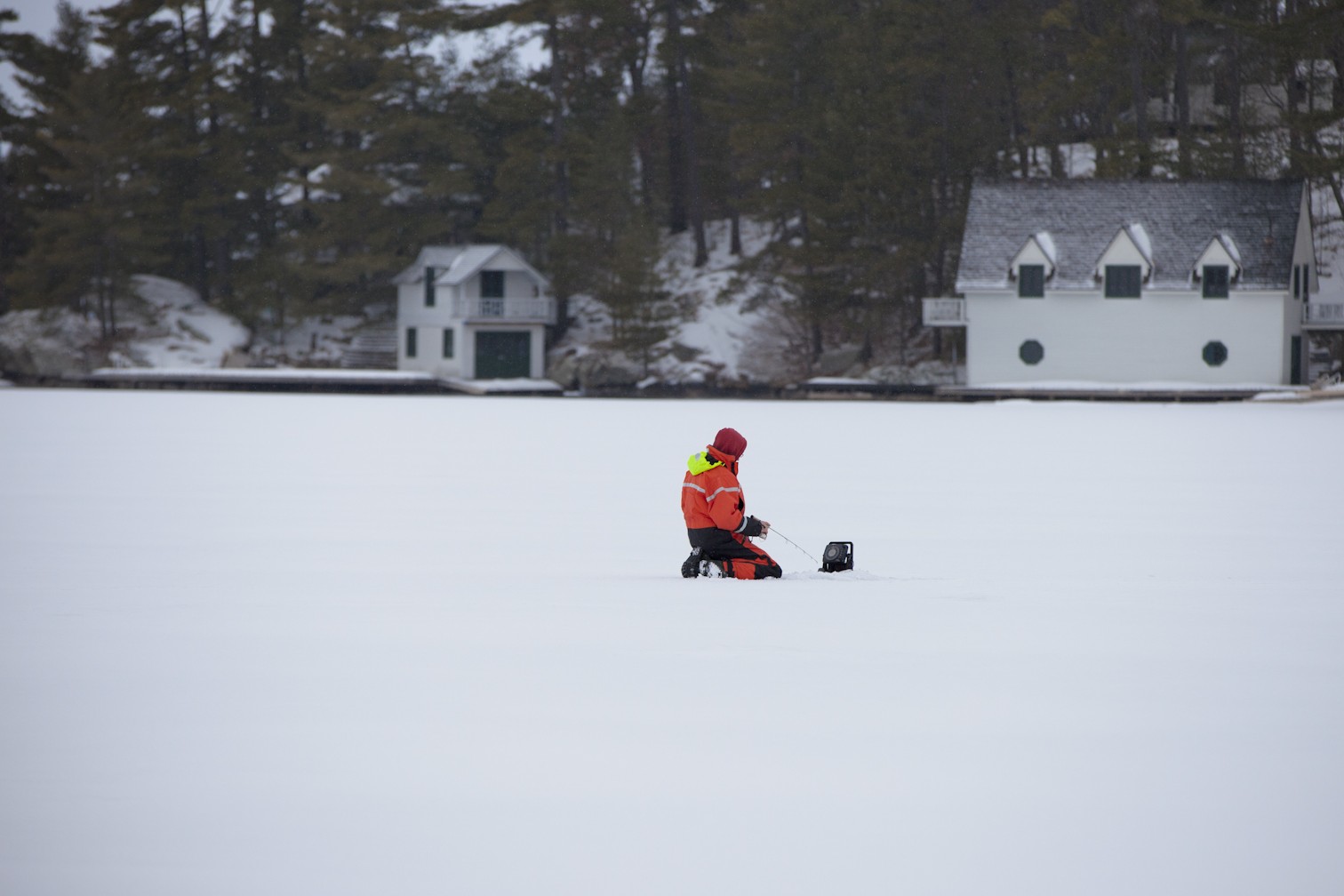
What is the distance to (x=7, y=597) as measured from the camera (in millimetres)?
9195

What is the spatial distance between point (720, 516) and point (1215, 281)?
1548 inches

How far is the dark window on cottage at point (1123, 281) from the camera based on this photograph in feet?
150

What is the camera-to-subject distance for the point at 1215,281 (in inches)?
1778

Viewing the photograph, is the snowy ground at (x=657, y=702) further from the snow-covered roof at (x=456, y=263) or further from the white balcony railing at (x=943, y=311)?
the snow-covered roof at (x=456, y=263)

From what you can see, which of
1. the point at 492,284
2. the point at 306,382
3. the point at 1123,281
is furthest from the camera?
the point at 492,284

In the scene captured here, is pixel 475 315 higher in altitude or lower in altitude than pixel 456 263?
lower

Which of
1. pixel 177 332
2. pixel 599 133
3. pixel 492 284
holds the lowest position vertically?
pixel 177 332

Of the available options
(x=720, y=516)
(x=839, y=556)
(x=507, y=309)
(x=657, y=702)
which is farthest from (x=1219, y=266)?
(x=657, y=702)

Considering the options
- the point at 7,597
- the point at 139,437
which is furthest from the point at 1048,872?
the point at 139,437

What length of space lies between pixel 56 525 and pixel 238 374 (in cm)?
4006

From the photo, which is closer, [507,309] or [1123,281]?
[1123,281]

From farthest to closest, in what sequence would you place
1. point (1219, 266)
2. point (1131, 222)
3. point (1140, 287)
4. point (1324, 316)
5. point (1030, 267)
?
point (1324, 316)
point (1131, 222)
point (1030, 267)
point (1140, 287)
point (1219, 266)

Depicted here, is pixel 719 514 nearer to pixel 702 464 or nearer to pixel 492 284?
pixel 702 464

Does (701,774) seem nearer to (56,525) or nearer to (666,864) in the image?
(666,864)
